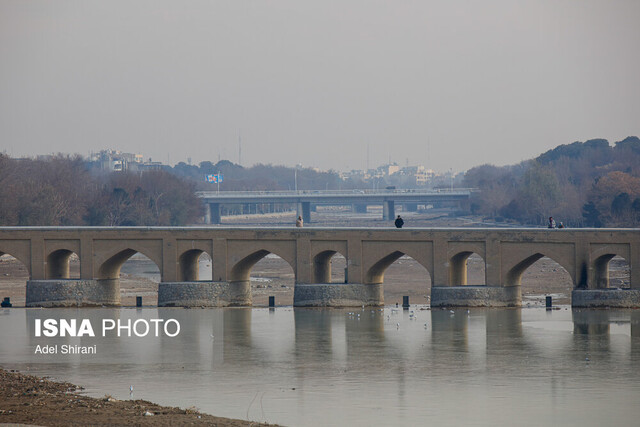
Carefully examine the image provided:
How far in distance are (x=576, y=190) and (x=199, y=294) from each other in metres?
86.0

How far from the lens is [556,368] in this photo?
3547cm

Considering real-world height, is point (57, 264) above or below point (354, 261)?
above

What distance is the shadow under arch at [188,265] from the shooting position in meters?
52.9

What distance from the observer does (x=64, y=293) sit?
5281 centimetres

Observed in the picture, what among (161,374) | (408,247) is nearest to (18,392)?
(161,374)

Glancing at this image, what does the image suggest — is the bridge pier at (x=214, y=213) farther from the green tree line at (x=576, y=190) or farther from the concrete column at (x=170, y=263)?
the concrete column at (x=170, y=263)

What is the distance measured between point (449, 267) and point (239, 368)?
16.5m

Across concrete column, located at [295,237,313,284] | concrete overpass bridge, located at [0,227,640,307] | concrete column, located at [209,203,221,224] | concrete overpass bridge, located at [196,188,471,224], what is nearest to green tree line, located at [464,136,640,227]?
concrete overpass bridge, located at [196,188,471,224]

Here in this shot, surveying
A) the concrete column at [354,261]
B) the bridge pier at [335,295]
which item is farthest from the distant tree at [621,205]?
the concrete column at [354,261]

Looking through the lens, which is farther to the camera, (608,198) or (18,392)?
(608,198)

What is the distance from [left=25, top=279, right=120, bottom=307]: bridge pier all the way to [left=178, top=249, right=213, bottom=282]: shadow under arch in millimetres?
3690

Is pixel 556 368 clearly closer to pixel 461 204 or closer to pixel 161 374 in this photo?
pixel 161 374

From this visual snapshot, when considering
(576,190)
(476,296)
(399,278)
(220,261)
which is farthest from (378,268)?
A: (576,190)

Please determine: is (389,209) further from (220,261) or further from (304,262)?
(304,262)
